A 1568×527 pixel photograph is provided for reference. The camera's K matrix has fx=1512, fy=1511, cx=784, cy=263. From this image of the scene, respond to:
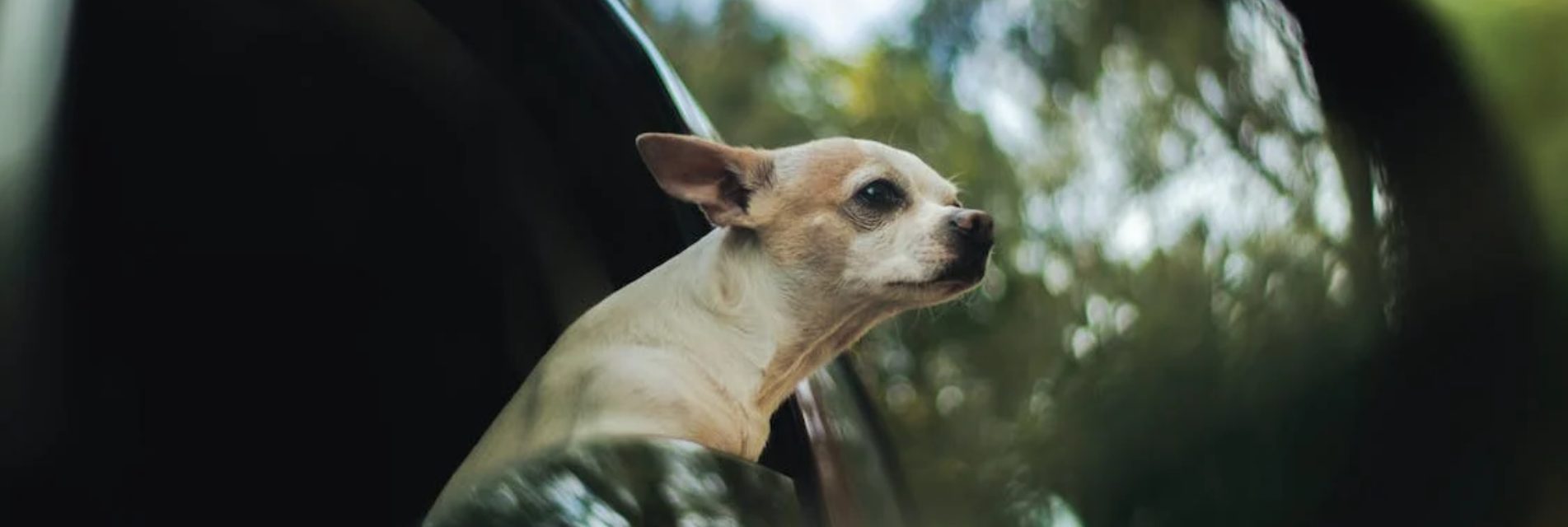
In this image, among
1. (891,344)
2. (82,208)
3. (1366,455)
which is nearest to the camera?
(82,208)

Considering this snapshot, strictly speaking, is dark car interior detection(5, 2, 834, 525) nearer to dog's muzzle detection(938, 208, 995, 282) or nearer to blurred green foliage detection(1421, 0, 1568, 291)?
dog's muzzle detection(938, 208, 995, 282)

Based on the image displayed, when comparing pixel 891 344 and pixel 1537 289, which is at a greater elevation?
pixel 891 344

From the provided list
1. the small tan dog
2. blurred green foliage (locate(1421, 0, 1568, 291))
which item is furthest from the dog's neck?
blurred green foliage (locate(1421, 0, 1568, 291))

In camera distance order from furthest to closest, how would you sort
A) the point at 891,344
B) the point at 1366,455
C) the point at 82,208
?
the point at 1366,455, the point at 891,344, the point at 82,208

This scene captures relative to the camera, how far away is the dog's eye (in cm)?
51

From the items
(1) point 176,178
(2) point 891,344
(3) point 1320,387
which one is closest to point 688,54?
(2) point 891,344

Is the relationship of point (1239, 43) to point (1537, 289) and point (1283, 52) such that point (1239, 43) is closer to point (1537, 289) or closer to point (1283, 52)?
point (1283, 52)

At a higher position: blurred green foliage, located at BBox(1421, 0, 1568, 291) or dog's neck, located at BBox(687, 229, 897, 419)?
dog's neck, located at BBox(687, 229, 897, 419)

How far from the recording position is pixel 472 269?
49cm

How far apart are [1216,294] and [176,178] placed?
0.56 metres

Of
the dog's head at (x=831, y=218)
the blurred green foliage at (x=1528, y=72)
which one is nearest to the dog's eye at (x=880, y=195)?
the dog's head at (x=831, y=218)

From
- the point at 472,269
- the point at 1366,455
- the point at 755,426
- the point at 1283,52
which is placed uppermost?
the point at 472,269

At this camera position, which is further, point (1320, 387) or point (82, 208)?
point (1320, 387)

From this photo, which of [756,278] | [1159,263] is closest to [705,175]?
[756,278]
